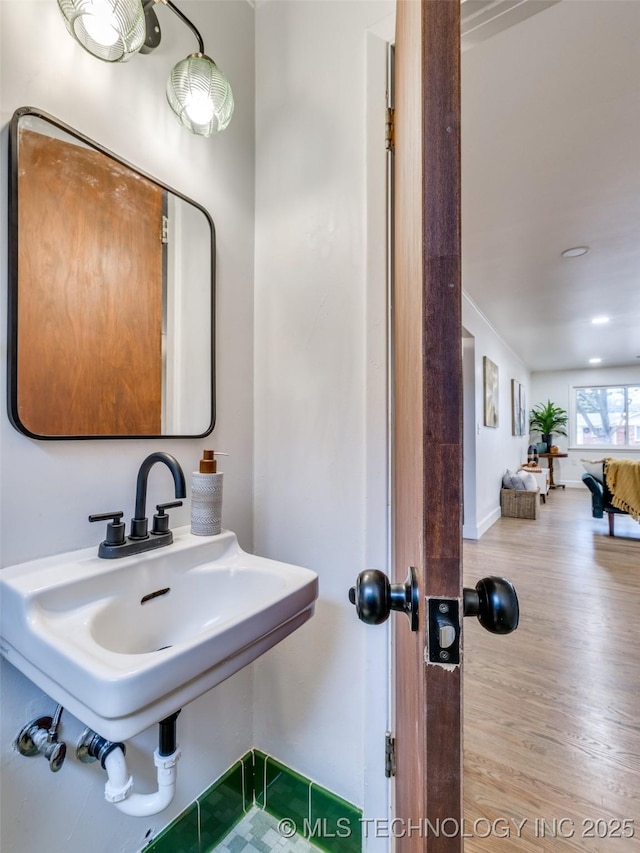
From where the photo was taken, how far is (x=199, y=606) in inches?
36.3

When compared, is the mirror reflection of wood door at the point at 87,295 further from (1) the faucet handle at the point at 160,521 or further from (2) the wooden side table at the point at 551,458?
Answer: (2) the wooden side table at the point at 551,458

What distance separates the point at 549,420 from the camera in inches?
305

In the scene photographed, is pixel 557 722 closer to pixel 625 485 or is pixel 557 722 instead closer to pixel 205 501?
pixel 205 501

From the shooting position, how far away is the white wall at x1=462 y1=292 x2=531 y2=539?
3.87 metres

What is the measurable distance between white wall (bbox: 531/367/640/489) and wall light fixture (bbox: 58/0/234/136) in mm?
8610

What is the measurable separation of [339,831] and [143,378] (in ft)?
4.35

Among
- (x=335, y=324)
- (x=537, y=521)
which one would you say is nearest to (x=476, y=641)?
(x=335, y=324)

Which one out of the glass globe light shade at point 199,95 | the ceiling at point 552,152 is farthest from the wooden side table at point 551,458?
the glass globe light shade at point 199,95

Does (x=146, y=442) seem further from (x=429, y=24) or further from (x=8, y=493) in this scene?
(x=429, y=24)

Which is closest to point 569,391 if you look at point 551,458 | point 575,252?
point 551,458

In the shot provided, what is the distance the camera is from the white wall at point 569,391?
730 cm

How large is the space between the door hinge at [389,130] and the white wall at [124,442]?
0.48m

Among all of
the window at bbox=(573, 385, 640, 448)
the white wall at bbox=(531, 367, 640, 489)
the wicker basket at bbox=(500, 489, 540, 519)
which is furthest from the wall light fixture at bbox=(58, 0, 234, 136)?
the window at bbox=(573, 385, 640, 448)

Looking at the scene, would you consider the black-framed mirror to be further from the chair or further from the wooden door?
the chair
